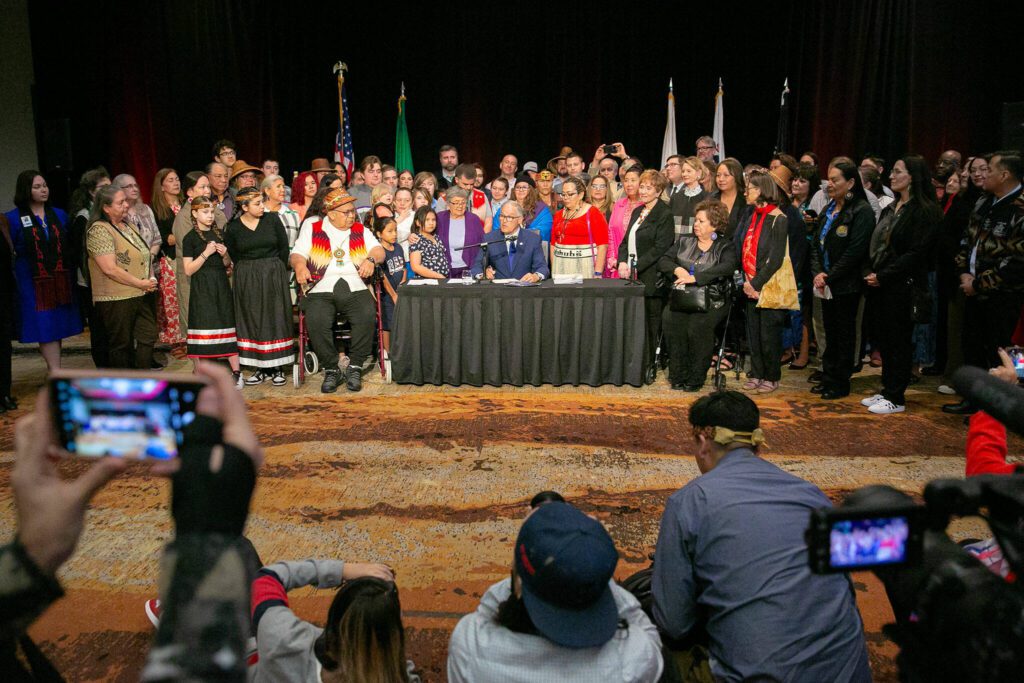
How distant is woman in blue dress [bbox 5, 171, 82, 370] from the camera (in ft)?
18.5

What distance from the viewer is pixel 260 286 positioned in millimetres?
5977

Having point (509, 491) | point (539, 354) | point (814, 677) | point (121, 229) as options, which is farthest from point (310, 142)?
point (814, 677)

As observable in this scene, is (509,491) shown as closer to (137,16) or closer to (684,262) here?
(684,262)

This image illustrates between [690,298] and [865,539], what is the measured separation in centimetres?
483

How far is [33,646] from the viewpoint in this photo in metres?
1.17

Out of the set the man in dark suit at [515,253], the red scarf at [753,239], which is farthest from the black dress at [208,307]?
the red scarf at [753,239]

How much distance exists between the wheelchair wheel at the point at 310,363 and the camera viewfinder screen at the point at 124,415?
5367 millimetres

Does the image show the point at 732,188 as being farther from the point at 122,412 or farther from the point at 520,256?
the point at 122,412

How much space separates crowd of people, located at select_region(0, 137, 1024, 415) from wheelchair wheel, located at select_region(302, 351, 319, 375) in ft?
0.72

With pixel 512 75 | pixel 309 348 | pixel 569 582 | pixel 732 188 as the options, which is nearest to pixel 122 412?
pixel 569 582

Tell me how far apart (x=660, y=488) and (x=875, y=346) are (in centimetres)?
368

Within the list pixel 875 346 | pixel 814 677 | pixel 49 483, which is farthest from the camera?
pixel 875 346

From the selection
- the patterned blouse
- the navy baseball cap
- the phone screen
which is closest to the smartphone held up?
the navy baseball cap

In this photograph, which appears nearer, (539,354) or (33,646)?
(33,646)
